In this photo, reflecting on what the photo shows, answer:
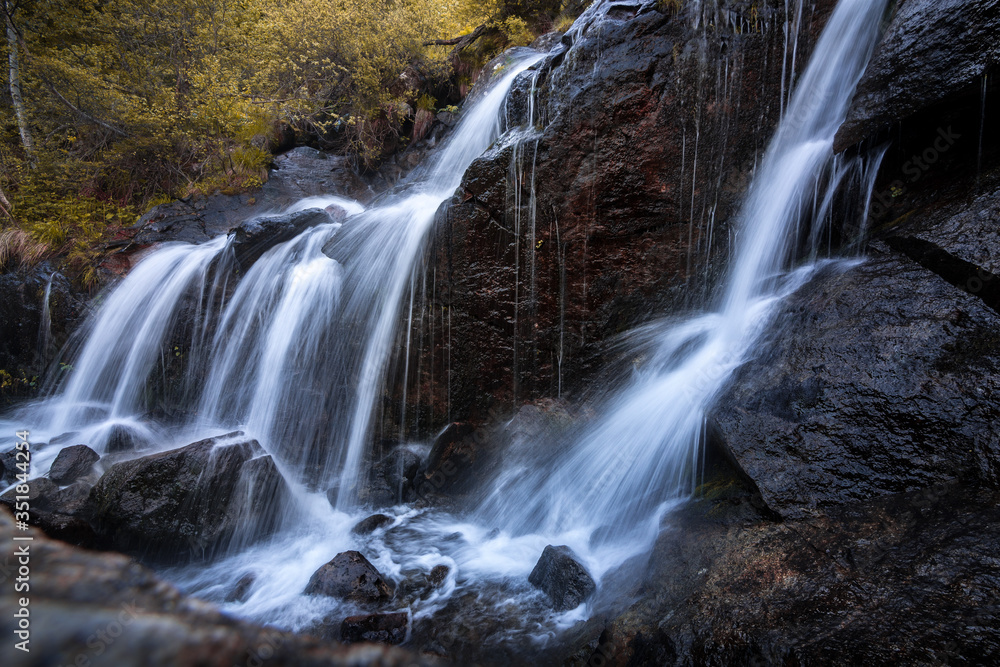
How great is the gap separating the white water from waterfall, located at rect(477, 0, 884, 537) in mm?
17

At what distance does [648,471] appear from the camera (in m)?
4.52

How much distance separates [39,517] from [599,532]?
18.1 feet

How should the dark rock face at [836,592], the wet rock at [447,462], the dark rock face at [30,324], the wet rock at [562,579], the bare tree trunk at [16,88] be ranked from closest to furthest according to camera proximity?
the dark rock face at [836,592] < the wet rock at [562,579] < the wet rock at [447,462] < the dark rock face at [30,324] < the bare tree trunk at [16,88]

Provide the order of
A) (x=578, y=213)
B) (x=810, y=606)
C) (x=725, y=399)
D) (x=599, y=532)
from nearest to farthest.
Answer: (x=810, y=606) → (x=725, y=399) → (x=599, y=532) → (x=578, y=213)

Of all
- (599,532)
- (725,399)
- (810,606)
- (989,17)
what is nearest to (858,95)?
(989,17)

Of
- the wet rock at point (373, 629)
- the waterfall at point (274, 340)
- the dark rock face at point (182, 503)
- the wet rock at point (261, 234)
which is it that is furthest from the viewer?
the wet rock at point (261, 234)

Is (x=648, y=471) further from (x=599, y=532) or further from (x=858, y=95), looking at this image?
(x=858, y=95)

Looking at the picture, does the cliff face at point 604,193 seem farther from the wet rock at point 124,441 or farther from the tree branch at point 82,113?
the tree branch at point 82,113

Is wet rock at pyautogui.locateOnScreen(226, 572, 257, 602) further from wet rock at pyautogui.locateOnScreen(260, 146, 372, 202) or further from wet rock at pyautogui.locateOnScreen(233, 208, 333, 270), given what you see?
wet rock at pyautogui.locateOnScreen(260, 146, 372, 202)

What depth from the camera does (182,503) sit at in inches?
198

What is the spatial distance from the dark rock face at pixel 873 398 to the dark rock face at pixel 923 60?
1.38 m

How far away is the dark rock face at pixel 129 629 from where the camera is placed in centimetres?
56

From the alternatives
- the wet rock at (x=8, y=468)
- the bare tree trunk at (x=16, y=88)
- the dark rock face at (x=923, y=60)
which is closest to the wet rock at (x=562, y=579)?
the dark rock face at (x=923, y=60)

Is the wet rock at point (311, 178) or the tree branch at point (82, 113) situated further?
the wet rock at point (311, 178)
